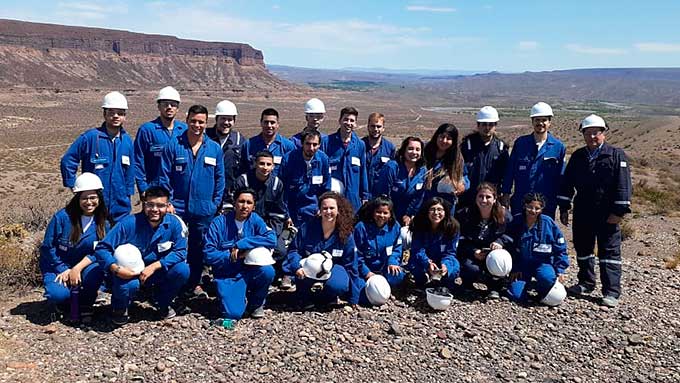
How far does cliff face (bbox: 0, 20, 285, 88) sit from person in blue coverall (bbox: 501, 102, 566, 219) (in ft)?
356

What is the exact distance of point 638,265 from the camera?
935 centimetres

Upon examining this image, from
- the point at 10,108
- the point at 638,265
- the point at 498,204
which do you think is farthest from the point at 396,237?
the point at 10,108

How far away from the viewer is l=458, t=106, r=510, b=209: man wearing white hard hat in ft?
24.9

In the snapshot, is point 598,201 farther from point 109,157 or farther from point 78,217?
point 78,217

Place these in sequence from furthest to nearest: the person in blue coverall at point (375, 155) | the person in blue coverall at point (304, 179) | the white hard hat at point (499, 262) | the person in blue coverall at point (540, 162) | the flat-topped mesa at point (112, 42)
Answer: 1. the flat-topped mesa at point (112, 42)
2. the person in blue coverall at point (375, 155)
3. the person in blue coverall at point (540, 162)
4. the person in blue coverall at point (304, 179)
5. the white hard hat at point (499, 262)

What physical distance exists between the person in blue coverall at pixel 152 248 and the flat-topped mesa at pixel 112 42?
5054 inches

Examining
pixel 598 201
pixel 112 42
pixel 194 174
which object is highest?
pixel 112 42

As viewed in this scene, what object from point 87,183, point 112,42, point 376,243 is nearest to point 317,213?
point 376,243

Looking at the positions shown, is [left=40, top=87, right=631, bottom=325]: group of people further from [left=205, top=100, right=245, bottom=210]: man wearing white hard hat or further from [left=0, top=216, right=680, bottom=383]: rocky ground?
[left=0, top=216, right=680, bottom=383]: rocky ground

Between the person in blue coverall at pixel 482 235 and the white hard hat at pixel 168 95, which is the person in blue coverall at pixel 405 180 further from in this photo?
the white hard hat at pixel 168 95

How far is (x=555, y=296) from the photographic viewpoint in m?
6.91

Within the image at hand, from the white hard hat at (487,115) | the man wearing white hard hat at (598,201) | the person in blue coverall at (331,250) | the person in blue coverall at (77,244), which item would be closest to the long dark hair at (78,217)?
the person in blue coverall at (77,244)

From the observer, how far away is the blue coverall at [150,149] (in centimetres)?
664

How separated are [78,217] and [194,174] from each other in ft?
4.24
